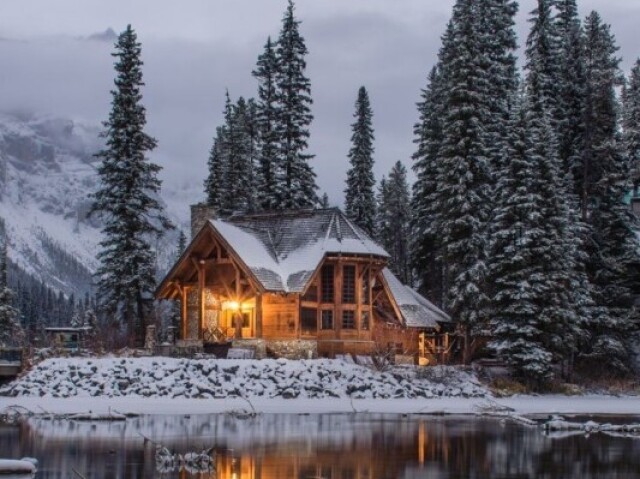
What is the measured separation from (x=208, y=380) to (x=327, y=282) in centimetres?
1241

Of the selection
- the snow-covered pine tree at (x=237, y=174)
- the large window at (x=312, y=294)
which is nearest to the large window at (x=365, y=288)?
the large window at (x=312, y=294)

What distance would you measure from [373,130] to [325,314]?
80.1 ft

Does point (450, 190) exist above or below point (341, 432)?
above

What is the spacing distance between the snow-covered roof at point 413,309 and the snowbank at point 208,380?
10.9m

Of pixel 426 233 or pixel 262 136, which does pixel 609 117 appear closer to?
pixel 426 233

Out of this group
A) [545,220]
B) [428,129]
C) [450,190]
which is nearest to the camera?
[545,220]

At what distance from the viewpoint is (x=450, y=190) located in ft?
179

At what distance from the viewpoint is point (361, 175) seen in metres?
71.6

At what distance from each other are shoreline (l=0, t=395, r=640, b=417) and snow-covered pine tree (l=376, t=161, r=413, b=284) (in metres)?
38.3

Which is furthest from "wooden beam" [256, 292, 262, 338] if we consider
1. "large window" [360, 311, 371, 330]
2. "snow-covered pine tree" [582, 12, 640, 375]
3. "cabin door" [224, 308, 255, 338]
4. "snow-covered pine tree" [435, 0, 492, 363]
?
"snow-covered pine tree" [582, 12, 640, 375]

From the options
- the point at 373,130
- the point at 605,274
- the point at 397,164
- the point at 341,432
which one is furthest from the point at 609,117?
the point at 341,432

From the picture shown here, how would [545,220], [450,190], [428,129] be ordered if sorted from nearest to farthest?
[545,220], [450,190], [428,129]

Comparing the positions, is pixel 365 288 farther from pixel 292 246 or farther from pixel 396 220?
pixel 396 220

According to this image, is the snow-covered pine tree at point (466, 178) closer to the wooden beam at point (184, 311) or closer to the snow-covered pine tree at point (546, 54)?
the snow-covered pine tree at point (546, 54)
